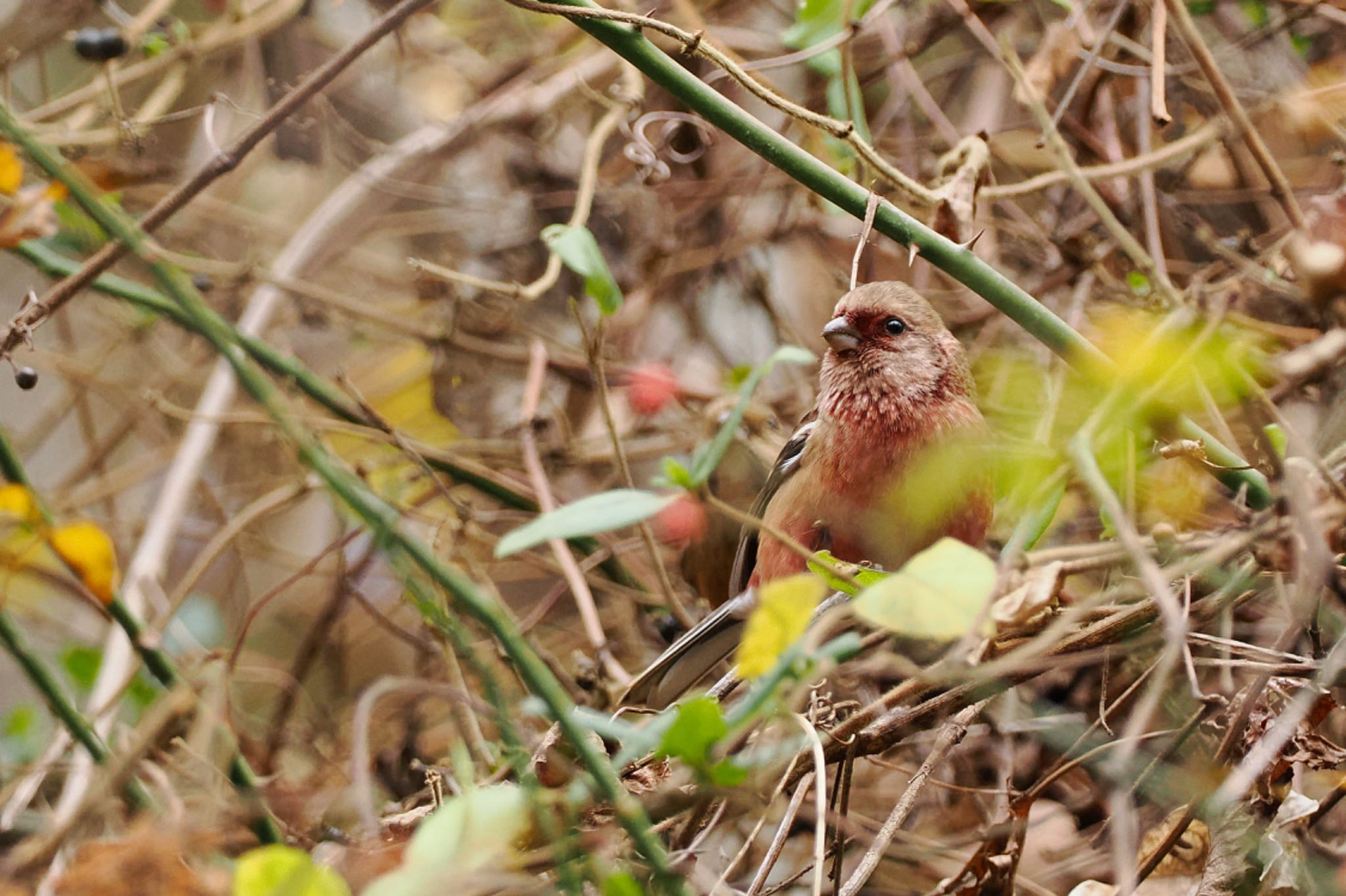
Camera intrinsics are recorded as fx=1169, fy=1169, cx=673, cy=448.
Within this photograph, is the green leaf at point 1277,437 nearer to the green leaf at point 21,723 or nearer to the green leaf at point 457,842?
the green leaf at point 457,842

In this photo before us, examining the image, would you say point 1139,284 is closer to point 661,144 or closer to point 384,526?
point 661,144

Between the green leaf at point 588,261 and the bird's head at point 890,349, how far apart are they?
706mm

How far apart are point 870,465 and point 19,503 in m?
1.62

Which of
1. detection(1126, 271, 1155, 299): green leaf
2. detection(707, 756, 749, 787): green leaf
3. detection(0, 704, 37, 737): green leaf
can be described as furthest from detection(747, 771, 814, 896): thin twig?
→ detection(0, 704, 37, 737): green leaf

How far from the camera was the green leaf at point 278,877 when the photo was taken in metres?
1.04

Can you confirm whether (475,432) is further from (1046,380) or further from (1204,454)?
(1204,454)

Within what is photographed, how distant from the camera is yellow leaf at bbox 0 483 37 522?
1964mm

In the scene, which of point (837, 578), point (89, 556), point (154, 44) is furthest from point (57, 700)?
point (154, 44)

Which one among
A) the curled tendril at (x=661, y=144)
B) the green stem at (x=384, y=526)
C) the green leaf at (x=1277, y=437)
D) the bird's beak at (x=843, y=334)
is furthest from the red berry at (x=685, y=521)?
the green leaf at (x=1277, y=437)

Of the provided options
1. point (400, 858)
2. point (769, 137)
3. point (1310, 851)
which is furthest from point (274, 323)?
point (1310, 851)

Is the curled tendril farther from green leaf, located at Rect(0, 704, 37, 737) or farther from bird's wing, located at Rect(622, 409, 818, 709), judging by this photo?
green leaf, located at Rect(0, 704, 37, 737)

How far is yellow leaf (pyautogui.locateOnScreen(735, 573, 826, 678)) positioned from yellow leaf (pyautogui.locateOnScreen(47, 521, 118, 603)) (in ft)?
4.10

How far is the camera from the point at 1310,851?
175 centimetres

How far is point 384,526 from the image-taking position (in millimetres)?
1533
